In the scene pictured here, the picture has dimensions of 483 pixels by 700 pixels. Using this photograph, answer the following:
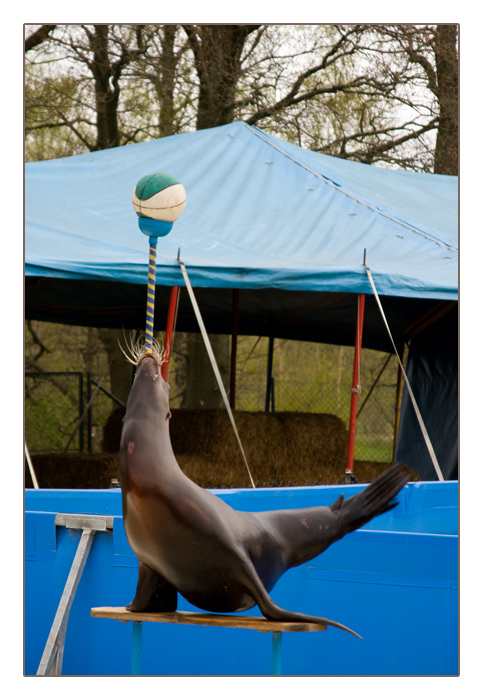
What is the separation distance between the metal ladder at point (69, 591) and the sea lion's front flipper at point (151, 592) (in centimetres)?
73

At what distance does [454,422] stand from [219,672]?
19.2ft

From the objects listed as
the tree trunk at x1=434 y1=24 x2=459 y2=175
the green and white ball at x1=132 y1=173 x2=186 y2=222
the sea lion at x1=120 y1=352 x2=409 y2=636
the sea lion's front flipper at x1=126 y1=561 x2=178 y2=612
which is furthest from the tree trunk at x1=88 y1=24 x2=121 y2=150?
the sea lion's front flipper at x1=126 y1=561 x2=178 y2=612


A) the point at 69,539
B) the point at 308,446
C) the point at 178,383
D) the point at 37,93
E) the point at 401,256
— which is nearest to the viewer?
the point at 69,539

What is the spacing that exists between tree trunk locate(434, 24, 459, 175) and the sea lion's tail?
5036mm

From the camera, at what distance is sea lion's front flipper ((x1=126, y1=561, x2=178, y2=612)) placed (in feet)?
7.29

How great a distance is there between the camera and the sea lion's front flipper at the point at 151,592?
2.22 m

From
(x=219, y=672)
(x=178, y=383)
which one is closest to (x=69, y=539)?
(x=219, y=672)

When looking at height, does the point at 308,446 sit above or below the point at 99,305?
below

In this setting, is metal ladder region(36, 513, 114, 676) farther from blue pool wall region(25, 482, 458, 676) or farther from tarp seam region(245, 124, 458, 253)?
tarp seam region(245, 124, 458, 253)

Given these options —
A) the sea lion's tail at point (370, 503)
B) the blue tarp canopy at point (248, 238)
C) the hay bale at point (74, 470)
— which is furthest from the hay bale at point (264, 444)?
the sea lion's tail at point (370, 503)

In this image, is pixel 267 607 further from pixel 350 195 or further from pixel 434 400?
pixel 434 400

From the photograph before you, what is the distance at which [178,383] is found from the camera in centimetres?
1553

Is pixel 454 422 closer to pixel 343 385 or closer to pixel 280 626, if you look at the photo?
pixel 280 626

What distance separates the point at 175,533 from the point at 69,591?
1077 mm
